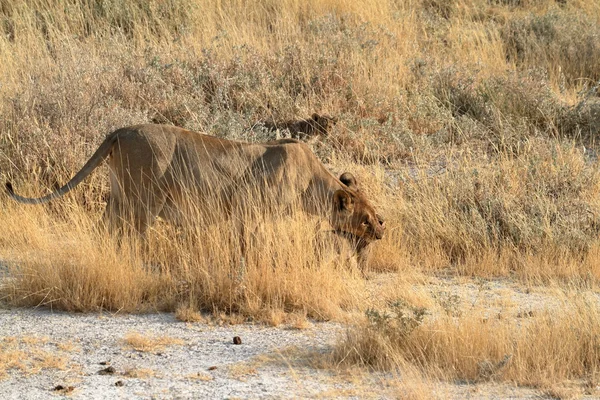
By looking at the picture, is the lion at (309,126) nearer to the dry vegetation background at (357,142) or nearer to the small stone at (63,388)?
the dry vegetation background at (357,142)

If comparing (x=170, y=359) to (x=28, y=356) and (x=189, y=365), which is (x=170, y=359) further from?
(x=28, y=356)

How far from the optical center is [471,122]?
1364 centimetres

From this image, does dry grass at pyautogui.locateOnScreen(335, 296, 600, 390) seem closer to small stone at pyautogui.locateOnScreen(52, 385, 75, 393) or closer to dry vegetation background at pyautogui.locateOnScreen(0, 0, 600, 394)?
dry vegetation background at pyautogui.locateOnScreen(0, 0, 600, 394)

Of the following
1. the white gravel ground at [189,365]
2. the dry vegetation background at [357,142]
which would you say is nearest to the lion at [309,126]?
the dry vegetation background at [357,142]

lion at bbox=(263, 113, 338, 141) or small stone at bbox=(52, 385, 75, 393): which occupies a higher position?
lion at bbox=(263, 113, 338, 141)

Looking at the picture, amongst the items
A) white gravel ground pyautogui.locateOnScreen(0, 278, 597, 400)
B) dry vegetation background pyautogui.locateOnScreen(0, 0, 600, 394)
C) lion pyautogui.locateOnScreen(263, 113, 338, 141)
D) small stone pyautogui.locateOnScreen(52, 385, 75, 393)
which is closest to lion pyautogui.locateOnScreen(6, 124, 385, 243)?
dry vegetation background pyautogui.locateOnScreen(0, 0, 600, 394)

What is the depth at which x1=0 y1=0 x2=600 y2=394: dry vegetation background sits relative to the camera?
26.2ft

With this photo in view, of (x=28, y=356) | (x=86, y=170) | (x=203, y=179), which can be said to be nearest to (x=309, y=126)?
(x=203, y=179)

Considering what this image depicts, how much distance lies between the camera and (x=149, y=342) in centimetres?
716

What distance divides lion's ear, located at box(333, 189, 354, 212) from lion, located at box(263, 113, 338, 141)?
3.75 meters

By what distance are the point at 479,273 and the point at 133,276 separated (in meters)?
3.43

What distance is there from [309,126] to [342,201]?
4.14 metres

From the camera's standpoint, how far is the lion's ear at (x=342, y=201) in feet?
30.0

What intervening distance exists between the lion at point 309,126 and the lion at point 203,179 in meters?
3.72
